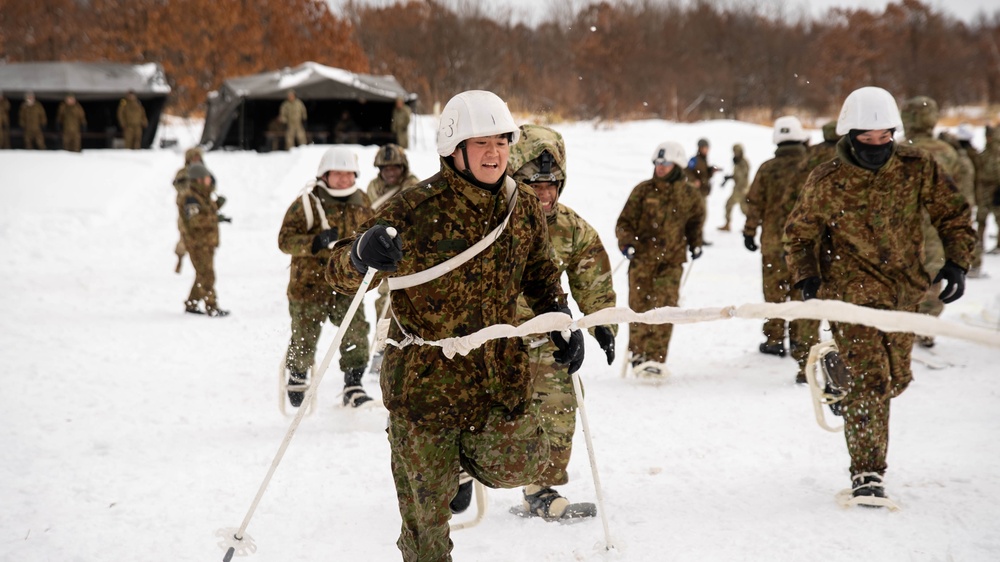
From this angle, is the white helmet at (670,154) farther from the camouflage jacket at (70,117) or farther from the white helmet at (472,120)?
the camouflage jacket at (70,117)

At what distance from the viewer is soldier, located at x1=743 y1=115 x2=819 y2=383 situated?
7883mm

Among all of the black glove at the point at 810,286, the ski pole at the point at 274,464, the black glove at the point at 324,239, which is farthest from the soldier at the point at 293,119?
the ski pole at the point at 274,464

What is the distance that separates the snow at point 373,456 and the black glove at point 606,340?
100 centimetres

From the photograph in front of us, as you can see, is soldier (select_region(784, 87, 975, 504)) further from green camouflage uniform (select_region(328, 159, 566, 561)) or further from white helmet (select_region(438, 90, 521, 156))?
white helmet (select_region(438, 90, 521, 156))

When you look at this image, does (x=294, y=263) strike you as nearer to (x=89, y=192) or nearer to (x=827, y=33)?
(x=89, y=192)

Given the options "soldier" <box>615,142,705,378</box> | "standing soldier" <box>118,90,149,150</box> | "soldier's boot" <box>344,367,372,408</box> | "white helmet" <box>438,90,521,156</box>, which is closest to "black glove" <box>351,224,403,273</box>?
"white helmet" <box>438,90,521,156</box>

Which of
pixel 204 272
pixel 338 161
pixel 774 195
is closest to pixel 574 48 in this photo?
pixel 204 272

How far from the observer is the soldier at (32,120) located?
24.4 meters

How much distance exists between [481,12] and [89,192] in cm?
1988

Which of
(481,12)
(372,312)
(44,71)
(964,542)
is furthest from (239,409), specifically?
(481,12)

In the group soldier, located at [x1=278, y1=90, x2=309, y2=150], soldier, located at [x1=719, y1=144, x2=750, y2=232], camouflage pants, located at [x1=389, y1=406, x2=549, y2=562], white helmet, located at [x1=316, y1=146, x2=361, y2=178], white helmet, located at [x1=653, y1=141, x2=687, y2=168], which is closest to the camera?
camouflage pants, located at [x1=389, y1=406, x2=549, y2=562]

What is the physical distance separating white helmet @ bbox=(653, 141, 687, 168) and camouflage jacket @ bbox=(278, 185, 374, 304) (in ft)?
8.86

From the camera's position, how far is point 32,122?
2455cm

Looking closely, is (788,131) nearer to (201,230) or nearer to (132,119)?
(201,230)
